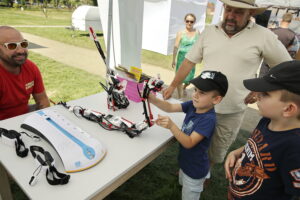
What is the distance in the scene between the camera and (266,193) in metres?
1.10

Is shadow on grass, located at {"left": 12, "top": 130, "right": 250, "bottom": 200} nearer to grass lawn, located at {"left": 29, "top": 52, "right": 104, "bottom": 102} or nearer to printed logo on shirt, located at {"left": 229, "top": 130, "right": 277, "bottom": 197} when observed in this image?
printed logo on shirt, located at {"left": 229, "top": 130, "right": 277, "bottom": 197}

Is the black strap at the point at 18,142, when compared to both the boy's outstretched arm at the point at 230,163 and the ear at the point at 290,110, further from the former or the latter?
the ear at the point at 290,110

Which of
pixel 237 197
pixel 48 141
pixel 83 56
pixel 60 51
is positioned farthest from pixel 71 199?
pixel 60 51

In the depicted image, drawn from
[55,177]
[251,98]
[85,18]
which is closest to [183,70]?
[251,98]

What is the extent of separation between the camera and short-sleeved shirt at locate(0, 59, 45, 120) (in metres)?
1.79

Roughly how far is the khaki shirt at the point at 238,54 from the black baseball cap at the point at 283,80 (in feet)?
2.12

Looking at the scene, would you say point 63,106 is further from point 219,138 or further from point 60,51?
point 60,51

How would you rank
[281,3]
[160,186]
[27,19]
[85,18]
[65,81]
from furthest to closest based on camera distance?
1. [27,19]
2. [85,18]
3. [281,3]
4. [65,81]
5. [160,186]

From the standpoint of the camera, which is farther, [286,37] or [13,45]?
[286,37]

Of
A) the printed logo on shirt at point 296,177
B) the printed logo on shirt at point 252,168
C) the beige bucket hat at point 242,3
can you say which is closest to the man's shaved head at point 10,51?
the beige bucket hat at point 242,3

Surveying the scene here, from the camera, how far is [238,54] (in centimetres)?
169

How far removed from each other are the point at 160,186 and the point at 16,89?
68.1 inches

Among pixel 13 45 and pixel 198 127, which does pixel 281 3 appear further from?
pixel 13 45

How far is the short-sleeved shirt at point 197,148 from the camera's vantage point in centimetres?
132
